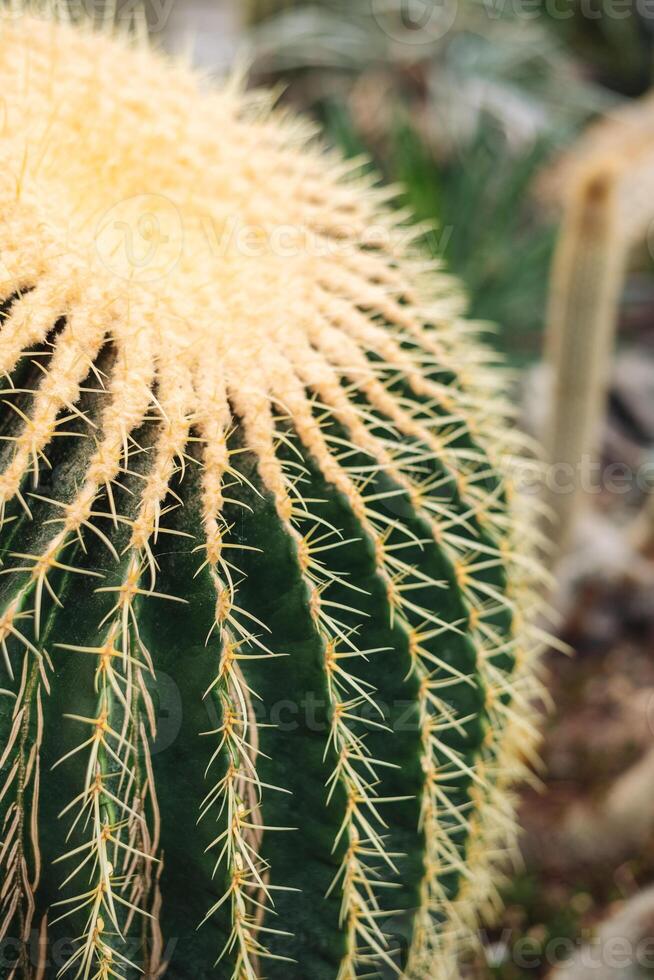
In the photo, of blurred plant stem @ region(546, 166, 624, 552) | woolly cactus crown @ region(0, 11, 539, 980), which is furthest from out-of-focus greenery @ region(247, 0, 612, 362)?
woolly cactus crown @ region(0, 11, 539, 980)

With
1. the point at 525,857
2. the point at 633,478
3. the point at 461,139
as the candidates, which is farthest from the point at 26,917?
the point at 461,139

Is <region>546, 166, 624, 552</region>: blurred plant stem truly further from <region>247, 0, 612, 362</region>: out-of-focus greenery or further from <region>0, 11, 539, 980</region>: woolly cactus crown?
<region>247, 0, 612, 362</region>: out-of-focus greenery

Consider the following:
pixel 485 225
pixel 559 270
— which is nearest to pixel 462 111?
pixel 485 225

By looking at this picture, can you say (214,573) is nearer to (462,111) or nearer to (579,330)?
(579,330)

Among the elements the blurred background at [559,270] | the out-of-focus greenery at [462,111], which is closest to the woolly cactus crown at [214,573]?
the blurred background at [559,270]

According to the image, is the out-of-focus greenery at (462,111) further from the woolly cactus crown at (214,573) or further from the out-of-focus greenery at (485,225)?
the woolly cactus crown at (214,573)
